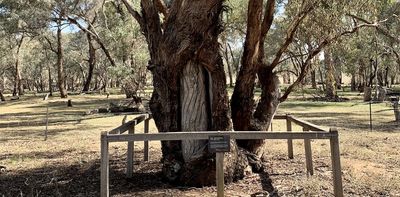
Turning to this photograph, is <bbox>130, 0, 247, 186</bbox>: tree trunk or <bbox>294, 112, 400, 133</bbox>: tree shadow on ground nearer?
<bbox>130, 0, 247, 186</bbox>: tree trunk

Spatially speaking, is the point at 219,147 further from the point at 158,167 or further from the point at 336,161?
the point at 158,167

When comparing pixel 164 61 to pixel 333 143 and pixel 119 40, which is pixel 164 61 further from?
pixel 119 40

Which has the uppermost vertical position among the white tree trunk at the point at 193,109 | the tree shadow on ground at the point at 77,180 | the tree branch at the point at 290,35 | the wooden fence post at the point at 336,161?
the tree branch at the point at 290,35

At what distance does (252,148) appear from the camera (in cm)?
821

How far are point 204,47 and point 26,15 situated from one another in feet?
64.9

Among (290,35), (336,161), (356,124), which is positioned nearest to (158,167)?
(290,35)

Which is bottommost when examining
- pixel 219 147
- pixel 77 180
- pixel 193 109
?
pixel 77 180

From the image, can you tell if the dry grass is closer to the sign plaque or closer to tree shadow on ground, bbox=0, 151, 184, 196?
tree shadow on ground, bbox=0, 151, 184, 196

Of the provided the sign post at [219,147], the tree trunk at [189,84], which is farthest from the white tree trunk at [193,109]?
the sign post at [219,147]

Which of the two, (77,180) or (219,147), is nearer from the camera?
(219,147)

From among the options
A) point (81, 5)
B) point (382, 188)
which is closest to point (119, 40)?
point (81, 5)

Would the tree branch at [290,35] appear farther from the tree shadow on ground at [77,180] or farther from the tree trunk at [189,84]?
the tree shadow on ground at [77,180]

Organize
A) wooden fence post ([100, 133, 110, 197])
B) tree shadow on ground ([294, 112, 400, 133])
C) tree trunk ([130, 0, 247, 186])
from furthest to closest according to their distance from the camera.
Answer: tree shadow on ground ([294, 112, 400, 133])
tree trunk ([130, 0, 247, 186])
wooden fence post ([100, 133, 110, 197])

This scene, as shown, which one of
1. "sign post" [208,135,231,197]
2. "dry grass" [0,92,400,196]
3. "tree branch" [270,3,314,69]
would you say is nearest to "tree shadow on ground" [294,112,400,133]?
"dry grass" [0,92,400,196]
